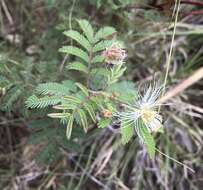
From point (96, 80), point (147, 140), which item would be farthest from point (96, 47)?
point (147, 140)

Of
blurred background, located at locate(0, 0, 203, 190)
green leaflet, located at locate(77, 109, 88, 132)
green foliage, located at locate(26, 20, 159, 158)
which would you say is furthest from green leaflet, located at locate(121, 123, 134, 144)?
A: blurred background, located at locate(0, 0, 203, 190)

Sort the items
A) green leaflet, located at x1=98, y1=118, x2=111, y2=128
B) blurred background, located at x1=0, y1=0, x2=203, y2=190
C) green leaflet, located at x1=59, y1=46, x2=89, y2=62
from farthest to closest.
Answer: blurred background, located at x1=0, y1=0, x2=203, y2=190 < green leaflet, located at x1=59, y1=46, x2=89, y2=62 < green leaflet, located at x1=98, y1=118, x2=111, y2=128

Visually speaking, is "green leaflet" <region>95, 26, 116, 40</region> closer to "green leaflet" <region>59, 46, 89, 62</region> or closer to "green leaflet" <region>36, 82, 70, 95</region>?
"green leaflet" <region>59, 46, 89, 62</region>

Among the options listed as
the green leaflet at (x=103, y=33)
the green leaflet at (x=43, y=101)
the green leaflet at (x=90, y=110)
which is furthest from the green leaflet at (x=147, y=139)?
the green leaflet at (x=103, y=33)

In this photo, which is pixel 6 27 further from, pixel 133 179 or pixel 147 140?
pixel 147 140

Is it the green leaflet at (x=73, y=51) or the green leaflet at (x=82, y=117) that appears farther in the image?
the green leaflet at (x=73, y=51)

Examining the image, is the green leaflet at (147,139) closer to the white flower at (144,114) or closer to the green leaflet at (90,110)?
the white flower at (144,114)
